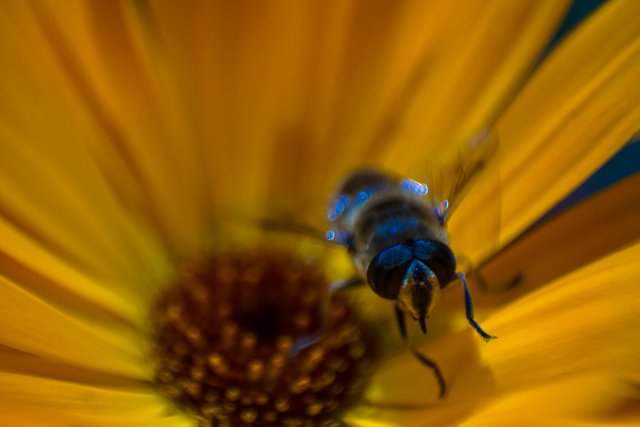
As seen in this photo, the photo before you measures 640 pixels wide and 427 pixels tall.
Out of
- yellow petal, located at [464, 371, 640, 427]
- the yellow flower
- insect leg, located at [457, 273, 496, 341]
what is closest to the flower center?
the yellow flower

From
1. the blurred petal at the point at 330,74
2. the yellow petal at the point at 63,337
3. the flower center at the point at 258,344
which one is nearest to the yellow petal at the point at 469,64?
the blurred petal at the point at 330,74

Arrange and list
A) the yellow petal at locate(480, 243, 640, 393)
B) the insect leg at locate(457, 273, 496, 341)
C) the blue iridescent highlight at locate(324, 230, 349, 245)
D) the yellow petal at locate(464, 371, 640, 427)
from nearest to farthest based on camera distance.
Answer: the yellow petal at locate(464, 371, 640, 427)
the yellow petal at locate(480, 243, 640, 393)
the insect leg at locate(457, 273, 496, 341)
the blue iridescent highlight at locate(324, 230, 349, 245)

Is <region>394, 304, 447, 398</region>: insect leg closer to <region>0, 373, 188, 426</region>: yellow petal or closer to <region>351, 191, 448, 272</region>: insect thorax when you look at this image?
<region>351, 191, 448, 272</region>: insect thorax

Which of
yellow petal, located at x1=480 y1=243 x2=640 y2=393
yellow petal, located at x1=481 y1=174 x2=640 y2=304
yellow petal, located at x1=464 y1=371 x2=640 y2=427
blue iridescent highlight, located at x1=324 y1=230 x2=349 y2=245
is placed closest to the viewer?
yellow petal, located at x1=464 y1=371 x2=640 y2=427

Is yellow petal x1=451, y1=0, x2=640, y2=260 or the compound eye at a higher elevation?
yellow petal x1=451, y1=0, x2=640, y2=260

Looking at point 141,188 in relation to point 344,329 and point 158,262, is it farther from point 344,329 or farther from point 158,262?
point 344,329

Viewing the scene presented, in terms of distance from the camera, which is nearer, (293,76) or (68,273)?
(68,273)

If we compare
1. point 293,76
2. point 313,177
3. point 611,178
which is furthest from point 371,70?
point 611,178
